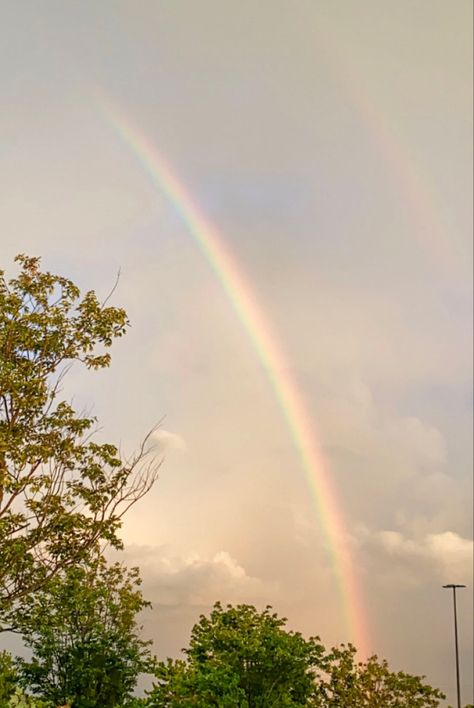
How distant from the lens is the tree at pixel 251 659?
109 ft

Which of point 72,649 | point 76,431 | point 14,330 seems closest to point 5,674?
point 76,431

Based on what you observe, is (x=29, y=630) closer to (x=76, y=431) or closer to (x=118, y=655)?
(x=76, y=431)

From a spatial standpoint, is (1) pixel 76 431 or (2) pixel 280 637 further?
(2) pixel 280 637

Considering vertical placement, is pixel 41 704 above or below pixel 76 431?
below

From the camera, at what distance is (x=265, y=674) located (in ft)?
124

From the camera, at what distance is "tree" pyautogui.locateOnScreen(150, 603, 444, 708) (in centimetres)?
3125

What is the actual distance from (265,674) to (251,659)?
96cm

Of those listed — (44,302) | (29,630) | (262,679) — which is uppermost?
(44,302)

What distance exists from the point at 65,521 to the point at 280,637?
2148 centimetres

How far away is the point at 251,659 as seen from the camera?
125ft

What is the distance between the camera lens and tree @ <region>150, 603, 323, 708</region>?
109ft

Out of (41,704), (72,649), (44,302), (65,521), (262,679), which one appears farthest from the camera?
(72,649)

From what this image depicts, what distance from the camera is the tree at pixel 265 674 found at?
31250 mm

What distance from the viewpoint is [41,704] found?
18.7 metres
